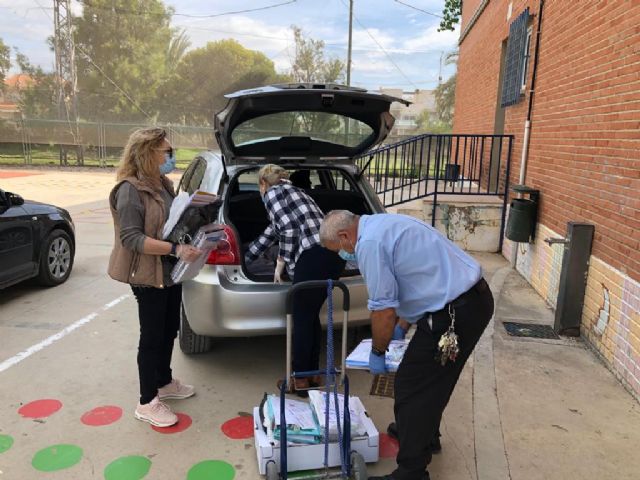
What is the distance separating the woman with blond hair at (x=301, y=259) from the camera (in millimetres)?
3244

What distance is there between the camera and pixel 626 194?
12.5ft

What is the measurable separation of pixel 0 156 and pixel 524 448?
29.1 metres

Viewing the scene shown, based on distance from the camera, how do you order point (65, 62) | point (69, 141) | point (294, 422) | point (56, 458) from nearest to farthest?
point (294, 422) < point (56, 458) < point (69, 141) < point (65, 62)

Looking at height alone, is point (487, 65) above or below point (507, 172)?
above

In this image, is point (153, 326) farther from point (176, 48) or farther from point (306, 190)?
point (176, 48)

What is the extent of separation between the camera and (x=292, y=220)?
332 centimetres

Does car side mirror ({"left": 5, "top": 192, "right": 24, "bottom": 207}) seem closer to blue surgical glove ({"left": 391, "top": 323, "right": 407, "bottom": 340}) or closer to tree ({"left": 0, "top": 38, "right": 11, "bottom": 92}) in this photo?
blue surgical glove ({"left": 391, "top": 323, "right": 407, "bottom": 340})

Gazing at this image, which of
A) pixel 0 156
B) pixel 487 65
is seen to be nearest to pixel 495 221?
pixel 487 65

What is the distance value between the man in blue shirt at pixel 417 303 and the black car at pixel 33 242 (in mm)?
3892

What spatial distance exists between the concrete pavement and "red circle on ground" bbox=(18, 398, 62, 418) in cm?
4

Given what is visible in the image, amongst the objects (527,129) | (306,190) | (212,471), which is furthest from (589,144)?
(212,471)

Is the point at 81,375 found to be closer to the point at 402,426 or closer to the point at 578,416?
the point at 402,426

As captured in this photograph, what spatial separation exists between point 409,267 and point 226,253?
4.97 feet

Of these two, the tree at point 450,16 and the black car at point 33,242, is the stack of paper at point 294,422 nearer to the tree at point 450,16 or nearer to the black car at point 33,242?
the black car at point 33,242
